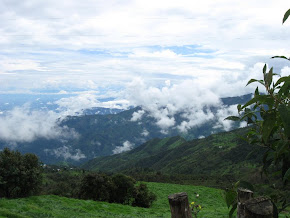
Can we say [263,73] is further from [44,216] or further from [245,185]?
[44,216]

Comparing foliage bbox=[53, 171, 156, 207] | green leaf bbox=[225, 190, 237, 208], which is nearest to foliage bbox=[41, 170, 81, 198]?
foliage bbox=[53, 171, 156, 207]

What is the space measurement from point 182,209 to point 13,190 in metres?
31.5

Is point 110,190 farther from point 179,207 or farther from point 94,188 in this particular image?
point 179,207

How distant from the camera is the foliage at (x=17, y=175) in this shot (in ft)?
96.2

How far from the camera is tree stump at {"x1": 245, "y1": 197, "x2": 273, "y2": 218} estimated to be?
89.0 inches

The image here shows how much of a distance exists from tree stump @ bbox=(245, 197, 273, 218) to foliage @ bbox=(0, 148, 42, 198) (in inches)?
1250

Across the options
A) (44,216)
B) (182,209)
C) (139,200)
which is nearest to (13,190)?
(44,216)

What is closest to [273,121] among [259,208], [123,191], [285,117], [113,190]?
[285,117]

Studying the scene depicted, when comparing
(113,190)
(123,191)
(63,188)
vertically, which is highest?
(113,190)

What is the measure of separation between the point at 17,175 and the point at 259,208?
32518 mm

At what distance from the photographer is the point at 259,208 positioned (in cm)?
229

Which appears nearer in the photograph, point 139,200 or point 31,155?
point 31,155

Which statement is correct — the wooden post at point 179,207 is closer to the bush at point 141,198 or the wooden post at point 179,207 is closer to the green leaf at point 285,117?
the green leaf at point 285,117

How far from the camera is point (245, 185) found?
2934 mm
